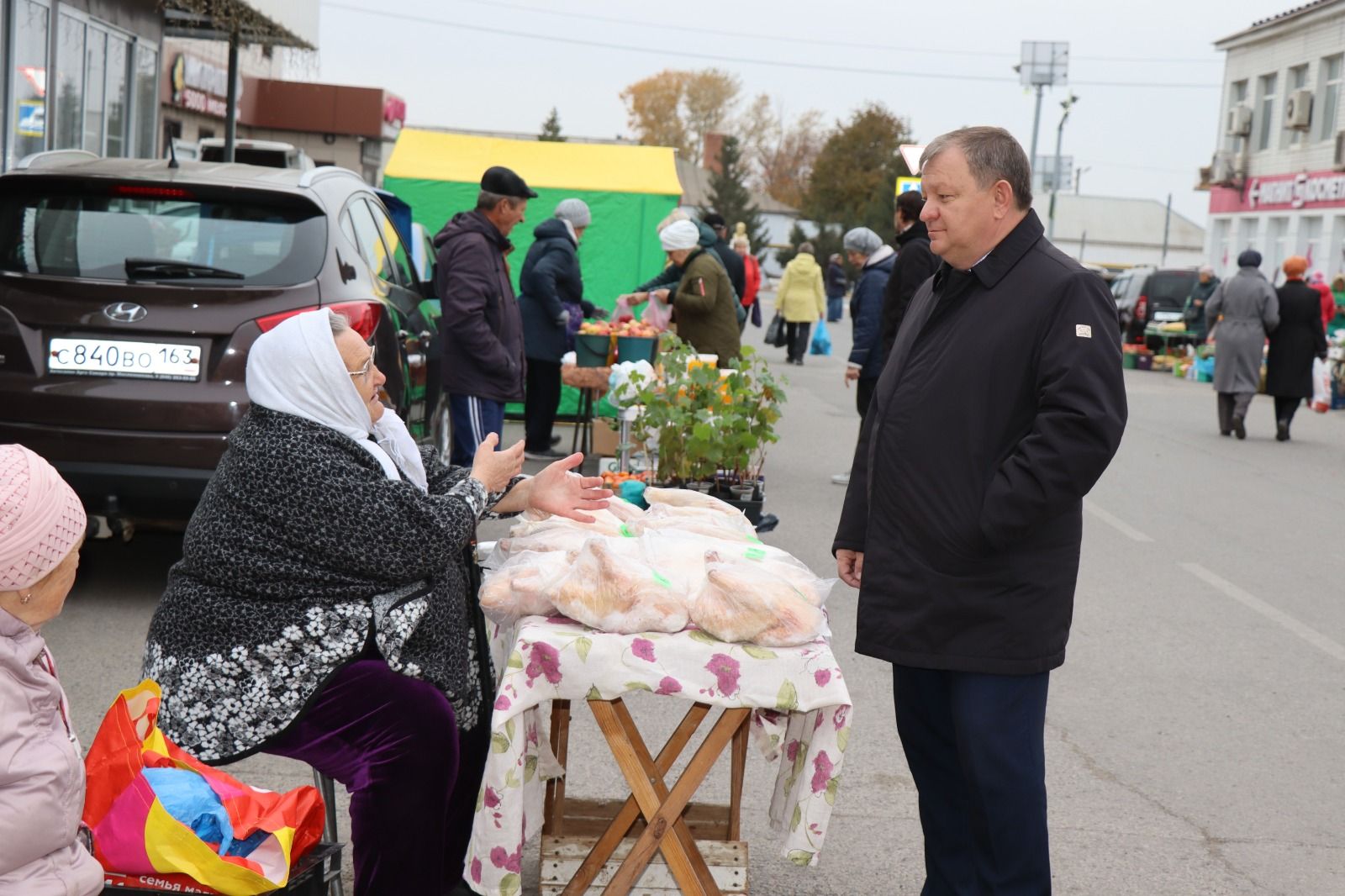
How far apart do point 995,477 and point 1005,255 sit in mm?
506

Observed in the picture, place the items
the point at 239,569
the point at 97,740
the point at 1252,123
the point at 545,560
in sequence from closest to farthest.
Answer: the point at 97,740
the point at 239,569
the point at 545,560
the point at 1252,123

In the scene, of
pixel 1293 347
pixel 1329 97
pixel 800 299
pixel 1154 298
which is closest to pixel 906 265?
pixel 1293 347

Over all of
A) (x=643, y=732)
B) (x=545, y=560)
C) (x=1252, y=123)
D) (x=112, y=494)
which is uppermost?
(x=1252, y=123)

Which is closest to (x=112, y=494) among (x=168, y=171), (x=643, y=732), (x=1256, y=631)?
(x=168, y=171)

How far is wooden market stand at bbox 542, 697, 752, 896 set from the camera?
3422 mm

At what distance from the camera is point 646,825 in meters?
3.47

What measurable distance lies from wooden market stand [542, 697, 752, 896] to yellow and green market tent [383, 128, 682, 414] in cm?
944

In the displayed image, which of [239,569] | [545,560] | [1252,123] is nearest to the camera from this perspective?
[239,569]

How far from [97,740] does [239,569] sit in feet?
Result: 2.06

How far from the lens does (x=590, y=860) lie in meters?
3.61

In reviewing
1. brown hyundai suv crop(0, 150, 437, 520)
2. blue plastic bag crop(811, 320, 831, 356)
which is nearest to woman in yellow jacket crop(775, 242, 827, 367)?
blue plastic bag crop(811, 320, 831, 356)

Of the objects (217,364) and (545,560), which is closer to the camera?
(545,560)

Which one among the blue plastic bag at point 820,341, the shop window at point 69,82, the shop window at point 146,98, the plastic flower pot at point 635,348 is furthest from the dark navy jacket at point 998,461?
the blue plastic bag at point 820,341

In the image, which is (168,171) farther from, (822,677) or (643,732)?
(822,677)
